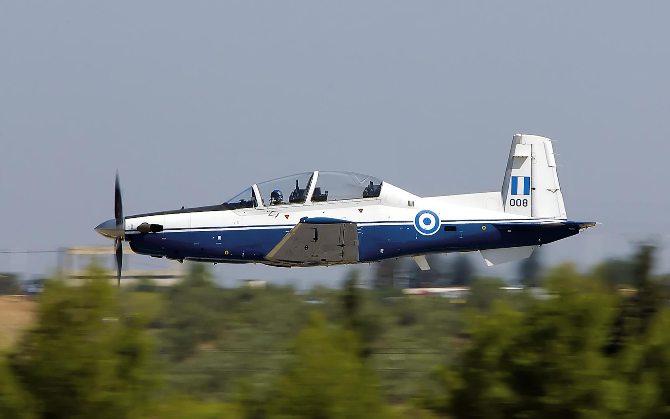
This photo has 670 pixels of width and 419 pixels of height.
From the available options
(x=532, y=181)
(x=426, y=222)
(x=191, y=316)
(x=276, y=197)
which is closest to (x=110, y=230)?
(x=276, y=197)

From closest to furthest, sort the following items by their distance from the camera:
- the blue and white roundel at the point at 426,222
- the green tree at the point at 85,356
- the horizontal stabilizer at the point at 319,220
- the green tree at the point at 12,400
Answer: the green tree at the point at 12,400 → the green tree at the point at 85,356 → the horizontal stabilizer at the point at 319,220 → the blue and white roundel at the point at 426,222

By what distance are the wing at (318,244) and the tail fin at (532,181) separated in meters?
3.92

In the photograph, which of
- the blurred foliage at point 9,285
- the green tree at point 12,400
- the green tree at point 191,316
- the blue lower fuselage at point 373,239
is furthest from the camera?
the blurred foliage at point 9,285

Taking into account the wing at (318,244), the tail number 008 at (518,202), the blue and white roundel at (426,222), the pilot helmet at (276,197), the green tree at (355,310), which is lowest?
the green tree at (355,310)

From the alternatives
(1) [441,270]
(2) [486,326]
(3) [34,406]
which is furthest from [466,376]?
(1) [441,270]

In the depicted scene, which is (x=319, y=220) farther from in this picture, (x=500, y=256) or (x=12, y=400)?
(x=12, y=400)

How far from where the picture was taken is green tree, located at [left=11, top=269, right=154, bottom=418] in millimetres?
18797

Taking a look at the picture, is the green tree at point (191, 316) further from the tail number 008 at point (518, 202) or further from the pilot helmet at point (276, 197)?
the tail number 008 at point (518, 202)

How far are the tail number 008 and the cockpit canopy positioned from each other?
10.7 ft

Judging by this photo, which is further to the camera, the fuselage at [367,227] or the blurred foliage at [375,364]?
the fuselage at [367,227]

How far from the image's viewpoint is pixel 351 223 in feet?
84.9

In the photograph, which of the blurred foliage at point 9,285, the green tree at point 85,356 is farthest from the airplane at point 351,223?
the blurred foliage at point 9,285

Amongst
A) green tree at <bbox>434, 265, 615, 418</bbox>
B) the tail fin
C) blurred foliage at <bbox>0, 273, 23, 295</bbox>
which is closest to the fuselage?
the tail fin

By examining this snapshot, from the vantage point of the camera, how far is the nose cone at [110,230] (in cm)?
2652
